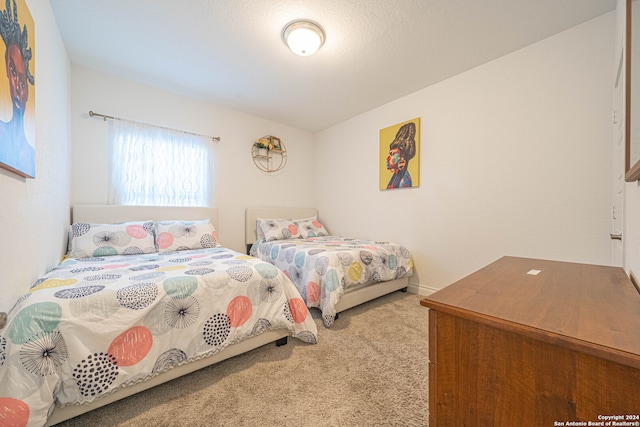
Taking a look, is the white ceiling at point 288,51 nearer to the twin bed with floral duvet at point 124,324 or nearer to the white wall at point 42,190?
the white wall at point 42,190

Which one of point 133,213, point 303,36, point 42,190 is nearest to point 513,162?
point 303,36

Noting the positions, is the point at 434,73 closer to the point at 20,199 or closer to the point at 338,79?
the point at 338,79

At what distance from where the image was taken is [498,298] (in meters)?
0.72

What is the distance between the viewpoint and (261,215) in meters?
3.54

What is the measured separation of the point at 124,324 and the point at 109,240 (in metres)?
1.42

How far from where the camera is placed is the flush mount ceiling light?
1.80m

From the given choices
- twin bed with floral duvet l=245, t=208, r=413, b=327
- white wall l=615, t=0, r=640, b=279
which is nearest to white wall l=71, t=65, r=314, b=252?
twin bed with floral duvet l=245, t=208, r=413, b=327

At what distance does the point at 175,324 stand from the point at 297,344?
87 cm

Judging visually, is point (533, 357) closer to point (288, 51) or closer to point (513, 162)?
point (513, 162)

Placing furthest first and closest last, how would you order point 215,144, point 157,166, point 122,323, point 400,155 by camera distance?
point 215,144
point 400,155
point 157,166
point 122,323

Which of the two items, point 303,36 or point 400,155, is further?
point 400,155

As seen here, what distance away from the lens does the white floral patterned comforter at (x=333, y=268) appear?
80.5 inches

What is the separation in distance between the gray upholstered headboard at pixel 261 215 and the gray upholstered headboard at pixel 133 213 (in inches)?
19.6

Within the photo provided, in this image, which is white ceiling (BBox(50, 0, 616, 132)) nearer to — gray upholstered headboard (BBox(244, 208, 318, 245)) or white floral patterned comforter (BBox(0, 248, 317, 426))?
gray upholstered headboard (BBox(244, 208, 318, 245))
